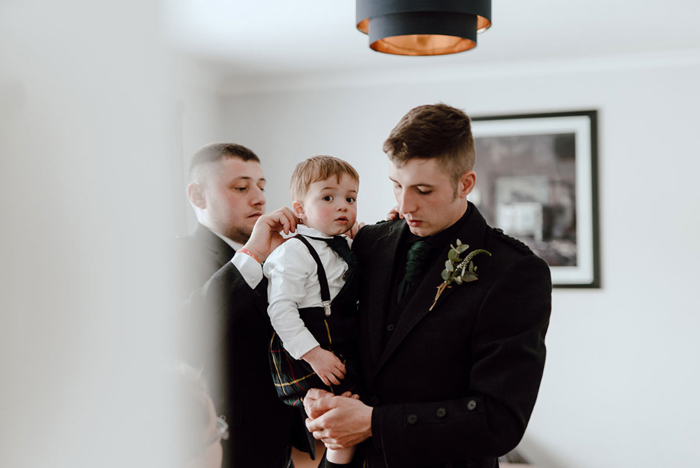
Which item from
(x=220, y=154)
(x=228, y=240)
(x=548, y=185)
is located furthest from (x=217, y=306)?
(x=548, y=185)

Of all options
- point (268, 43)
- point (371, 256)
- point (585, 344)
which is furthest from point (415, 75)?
point (371, 256)

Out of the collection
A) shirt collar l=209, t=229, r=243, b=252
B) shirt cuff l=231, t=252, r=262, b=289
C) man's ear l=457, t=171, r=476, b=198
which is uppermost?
man's ear l=457, t=171, r=476, b=198

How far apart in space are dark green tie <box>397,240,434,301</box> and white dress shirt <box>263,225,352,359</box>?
13 cm

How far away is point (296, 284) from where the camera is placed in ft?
3.79

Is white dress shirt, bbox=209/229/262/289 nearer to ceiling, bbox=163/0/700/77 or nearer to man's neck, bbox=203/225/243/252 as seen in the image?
man's neck, bbox=203/225/243/252

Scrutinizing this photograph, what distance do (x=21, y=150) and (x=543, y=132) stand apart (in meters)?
3.41

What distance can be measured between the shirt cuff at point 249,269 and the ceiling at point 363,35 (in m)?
1.60

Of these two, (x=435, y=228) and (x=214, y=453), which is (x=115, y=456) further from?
(x=435, y=228)

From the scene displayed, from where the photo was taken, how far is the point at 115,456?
1.73 feet

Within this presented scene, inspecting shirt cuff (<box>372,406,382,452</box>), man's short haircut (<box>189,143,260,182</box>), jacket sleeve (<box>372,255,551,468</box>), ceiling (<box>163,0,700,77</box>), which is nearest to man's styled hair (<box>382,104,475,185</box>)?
jacket sleeve (<box>372,255,551,468</box>)

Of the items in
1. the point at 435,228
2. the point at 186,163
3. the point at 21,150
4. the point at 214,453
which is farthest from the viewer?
the point at 186,163

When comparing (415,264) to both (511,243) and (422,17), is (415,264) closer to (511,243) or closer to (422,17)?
(511,243)

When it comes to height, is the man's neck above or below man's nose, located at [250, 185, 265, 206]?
below

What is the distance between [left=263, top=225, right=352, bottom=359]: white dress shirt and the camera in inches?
44.1
